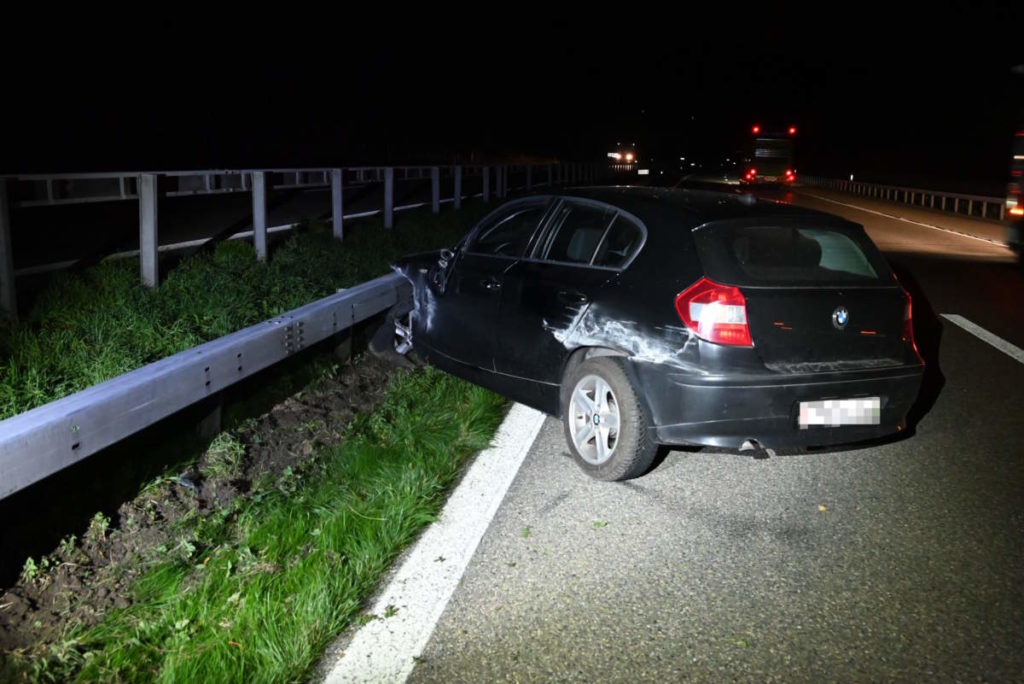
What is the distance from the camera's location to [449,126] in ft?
258

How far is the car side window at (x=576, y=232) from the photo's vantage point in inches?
Answer: 226

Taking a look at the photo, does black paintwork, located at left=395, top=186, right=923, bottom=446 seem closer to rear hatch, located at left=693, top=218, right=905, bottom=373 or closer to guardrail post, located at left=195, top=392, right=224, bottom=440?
rear hatch, located at left=693, top=218, right=905, bottom=373

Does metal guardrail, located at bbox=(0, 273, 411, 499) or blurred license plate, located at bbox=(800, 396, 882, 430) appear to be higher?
metal guardrail, located at bbox=(0, 273, 411, 499)

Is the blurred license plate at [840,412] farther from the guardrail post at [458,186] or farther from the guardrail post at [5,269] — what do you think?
the guardrail post at [458,186]

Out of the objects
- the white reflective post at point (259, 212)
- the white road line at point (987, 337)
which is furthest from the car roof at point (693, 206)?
the white reflective post at point (259, 212)

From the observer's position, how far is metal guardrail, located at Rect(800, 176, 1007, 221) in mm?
31375

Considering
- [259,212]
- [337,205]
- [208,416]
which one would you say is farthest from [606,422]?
[337,205]

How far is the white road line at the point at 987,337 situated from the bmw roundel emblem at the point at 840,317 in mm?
4275

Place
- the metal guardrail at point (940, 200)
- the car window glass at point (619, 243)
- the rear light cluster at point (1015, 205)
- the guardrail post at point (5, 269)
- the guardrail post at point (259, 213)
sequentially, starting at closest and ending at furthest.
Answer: the car window glass at point (619, 243)
the guardrail post at point (5, 269)
the guardrail post at point (259, 213)
the rear light cluster at point (1015, 205)
the metal guardrail at point (940, 200)

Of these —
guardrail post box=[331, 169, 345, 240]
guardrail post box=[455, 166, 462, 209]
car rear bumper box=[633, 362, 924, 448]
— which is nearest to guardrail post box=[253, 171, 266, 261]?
guardrail post box=[331, 169, 345, 240]

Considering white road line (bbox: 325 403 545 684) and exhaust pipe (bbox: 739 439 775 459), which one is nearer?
white road line (bbox: 325 403 545 684)

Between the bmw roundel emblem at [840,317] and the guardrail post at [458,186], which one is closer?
the bmw roundel emblem at [840,317]

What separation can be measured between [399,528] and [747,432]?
167 centimetres

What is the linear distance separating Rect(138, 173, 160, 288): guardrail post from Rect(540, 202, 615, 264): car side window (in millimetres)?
3918
